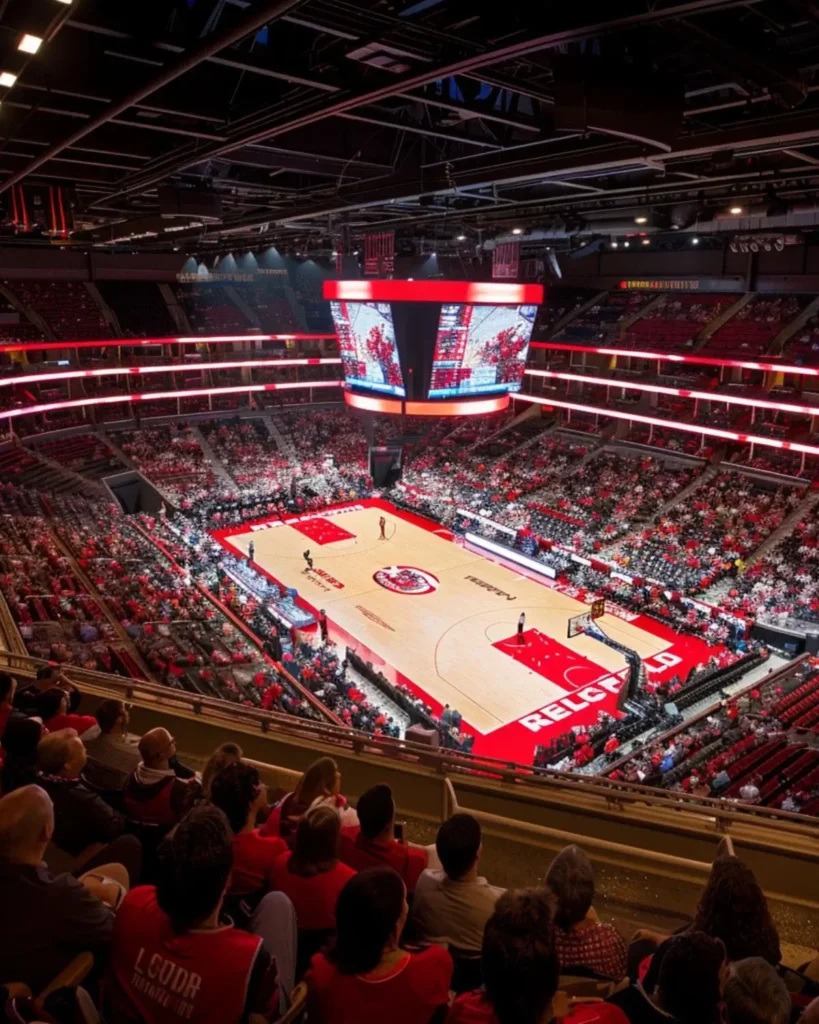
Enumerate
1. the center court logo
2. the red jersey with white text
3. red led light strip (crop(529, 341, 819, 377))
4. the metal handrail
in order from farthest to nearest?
red led light strip (crop(529, 341, 819, 377)) < the center court logo < the metal handrail < the red jersey with white text

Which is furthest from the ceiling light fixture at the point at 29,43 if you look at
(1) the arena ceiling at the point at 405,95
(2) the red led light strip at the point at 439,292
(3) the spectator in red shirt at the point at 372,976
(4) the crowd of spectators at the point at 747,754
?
(2) the red led light strip at the point at 439,292

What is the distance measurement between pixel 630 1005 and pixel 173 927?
1499 millimetres

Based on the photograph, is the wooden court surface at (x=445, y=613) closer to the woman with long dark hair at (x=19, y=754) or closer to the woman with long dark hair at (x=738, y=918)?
the woman with long dark hair at (x=19, y=754)

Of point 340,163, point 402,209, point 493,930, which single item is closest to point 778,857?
point 493,930

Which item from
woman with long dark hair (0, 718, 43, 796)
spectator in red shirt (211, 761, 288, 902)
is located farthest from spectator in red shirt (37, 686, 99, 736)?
spectator in red shirt (211, 761, 288, 902)

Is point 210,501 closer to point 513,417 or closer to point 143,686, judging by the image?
point 513,417

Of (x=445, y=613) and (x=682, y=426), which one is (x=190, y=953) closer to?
(x=445, y=613)

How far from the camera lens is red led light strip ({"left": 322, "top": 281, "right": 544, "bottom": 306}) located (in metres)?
17.7

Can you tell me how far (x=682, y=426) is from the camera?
28.3 meters

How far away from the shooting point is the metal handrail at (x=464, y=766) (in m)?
4.48

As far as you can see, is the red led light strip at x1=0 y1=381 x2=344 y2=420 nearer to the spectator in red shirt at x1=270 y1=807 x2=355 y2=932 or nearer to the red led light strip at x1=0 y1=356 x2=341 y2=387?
the red led light strip at x1=0 y1=356 x2=341 y2=387

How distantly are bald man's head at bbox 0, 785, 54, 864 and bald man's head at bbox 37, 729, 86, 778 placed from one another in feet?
3.15

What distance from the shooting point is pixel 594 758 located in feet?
47.5

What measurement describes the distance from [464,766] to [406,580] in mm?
18985
